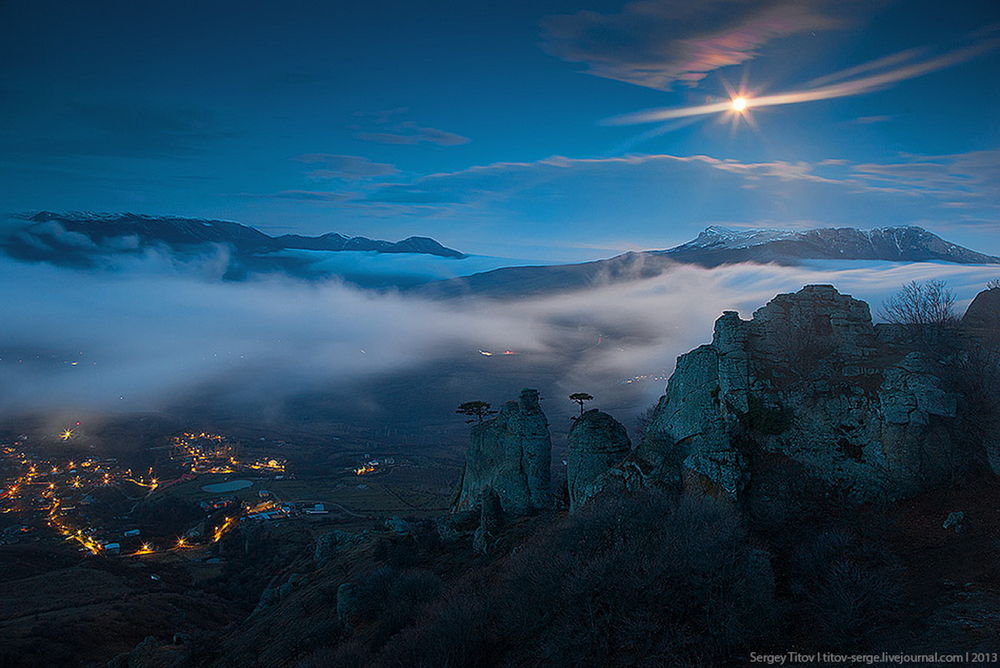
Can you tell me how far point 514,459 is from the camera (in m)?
48.8

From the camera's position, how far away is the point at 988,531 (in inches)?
813

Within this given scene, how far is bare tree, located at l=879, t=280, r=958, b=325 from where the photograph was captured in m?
36.3

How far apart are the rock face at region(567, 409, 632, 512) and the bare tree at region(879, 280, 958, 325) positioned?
21.1 metres

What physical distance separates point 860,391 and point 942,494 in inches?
227

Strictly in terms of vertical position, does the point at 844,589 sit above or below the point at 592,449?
above

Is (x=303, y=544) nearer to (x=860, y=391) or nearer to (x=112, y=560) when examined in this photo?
(x=112, y=560)

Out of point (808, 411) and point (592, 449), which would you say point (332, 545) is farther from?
point (808, 411)

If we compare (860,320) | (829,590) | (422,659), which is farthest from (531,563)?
(860,320)

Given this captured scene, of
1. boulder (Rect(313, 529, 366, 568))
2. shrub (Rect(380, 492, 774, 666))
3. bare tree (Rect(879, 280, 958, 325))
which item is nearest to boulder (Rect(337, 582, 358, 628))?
shrub (Rect(380, 492, 774, 666))

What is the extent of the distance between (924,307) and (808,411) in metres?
18.4

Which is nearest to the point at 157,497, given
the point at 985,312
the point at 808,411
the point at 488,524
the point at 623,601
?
the point at 488,524

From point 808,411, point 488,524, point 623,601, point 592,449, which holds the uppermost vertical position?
point 808,411

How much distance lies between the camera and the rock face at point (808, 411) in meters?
24.8

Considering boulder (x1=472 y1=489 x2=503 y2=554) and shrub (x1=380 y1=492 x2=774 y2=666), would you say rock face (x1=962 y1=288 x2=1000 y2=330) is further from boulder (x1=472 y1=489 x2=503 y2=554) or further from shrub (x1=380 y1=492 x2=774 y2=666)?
boulder (x1=472 y1=489 x2=503 y2=554)
